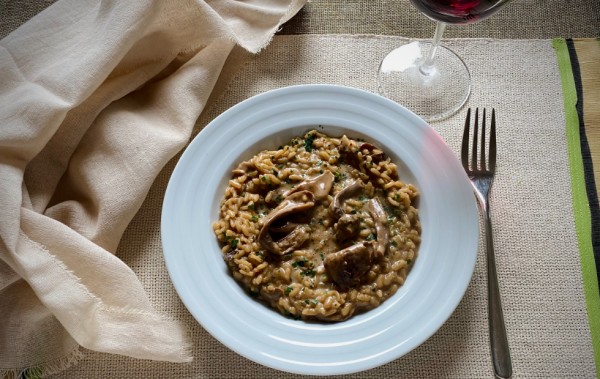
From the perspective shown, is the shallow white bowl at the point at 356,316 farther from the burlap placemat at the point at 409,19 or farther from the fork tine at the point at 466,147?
the burlap placemat at the point at 409,19

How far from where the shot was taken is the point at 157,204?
111 inches

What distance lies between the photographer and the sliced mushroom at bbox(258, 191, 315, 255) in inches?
96.4

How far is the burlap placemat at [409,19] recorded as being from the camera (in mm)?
3211

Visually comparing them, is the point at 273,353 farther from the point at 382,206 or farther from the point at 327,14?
the point at 327,14

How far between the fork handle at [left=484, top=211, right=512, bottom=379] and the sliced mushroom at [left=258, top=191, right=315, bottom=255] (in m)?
0.79

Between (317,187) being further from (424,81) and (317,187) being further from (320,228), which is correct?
(424,81)

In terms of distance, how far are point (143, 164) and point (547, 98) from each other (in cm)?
194

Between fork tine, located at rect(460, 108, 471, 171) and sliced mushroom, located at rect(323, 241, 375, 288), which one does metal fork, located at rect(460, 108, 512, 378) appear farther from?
sliced mushroom, located at rect(323, 241, 375, 288)

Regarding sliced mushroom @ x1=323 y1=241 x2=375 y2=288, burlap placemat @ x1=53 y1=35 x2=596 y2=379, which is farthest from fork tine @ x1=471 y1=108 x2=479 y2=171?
sliced mushroom @ x1=323 y1=241 x2=375 y2=288

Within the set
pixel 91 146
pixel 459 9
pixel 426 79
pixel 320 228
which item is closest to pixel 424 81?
pixel 426 79

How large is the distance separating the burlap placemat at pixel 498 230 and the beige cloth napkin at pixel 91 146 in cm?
11

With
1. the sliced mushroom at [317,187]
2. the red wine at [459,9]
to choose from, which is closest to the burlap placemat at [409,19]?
the red wine at [459,9]

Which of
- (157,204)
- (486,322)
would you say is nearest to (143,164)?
(157,204)

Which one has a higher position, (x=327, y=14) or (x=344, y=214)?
(x=327, y=14)
